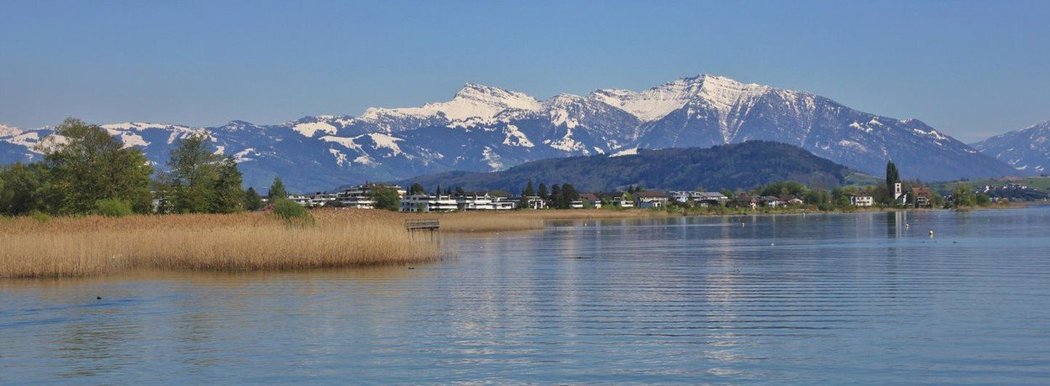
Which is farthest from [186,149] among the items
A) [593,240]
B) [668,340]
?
[668,340]

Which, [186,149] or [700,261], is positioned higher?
[186,149]

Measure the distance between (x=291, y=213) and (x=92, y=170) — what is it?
96.6 feet

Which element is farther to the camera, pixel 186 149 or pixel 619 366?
pixel 186 149

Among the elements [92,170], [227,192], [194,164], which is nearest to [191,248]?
[92,170]

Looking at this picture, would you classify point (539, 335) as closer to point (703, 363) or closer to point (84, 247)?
point (703, 363)

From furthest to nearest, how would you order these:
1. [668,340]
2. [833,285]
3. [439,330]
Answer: [833,285]
[439,330]
[668,340]

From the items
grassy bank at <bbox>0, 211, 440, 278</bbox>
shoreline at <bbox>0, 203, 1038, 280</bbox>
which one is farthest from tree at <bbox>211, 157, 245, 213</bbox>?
grassy bank at <bbox>0, 211, 440, 278</bbox>

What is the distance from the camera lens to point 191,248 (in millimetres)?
48406

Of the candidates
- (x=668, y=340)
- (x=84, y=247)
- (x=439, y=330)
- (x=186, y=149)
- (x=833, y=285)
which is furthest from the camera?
(x=186, y=149)

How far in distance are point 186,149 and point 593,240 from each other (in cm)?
4946

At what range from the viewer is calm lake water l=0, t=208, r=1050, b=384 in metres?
23.0

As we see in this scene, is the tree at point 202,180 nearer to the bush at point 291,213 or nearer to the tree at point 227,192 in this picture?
the tree at point 227,192

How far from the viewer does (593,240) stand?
291 feet

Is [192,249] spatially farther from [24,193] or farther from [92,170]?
[24,193]
